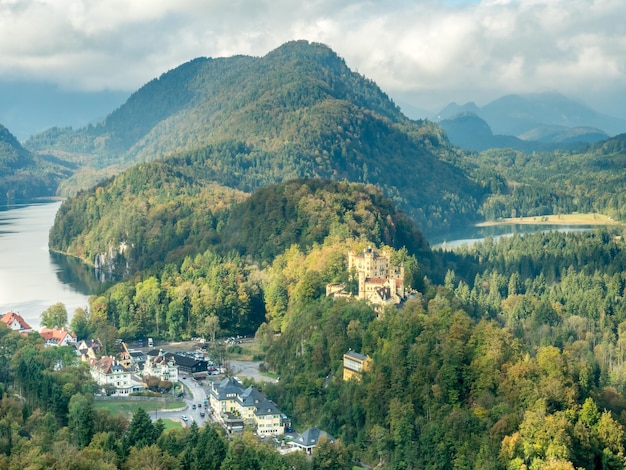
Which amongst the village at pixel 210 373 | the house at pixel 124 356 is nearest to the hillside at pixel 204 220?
the village at pixel 210 373

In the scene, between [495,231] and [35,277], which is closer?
[35,277]

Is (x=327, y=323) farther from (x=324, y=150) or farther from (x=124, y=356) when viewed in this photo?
(x=324, y=150)

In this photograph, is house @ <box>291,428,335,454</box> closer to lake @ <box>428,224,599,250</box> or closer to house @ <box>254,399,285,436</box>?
house @ <box>254,399,285,436</box>

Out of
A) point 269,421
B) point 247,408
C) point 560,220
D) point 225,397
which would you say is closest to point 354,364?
point 269,421

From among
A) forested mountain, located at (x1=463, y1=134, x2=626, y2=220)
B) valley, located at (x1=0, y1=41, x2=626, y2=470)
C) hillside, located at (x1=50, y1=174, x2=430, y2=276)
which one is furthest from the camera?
forested mountain, located at (x1=463, y1=134, x2=626, y2=220)

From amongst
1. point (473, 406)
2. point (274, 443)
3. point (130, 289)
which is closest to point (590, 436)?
point (473, 406)

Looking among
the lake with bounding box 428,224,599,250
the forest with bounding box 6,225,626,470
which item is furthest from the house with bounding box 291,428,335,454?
the lake with bounding box 428,224,599,250
